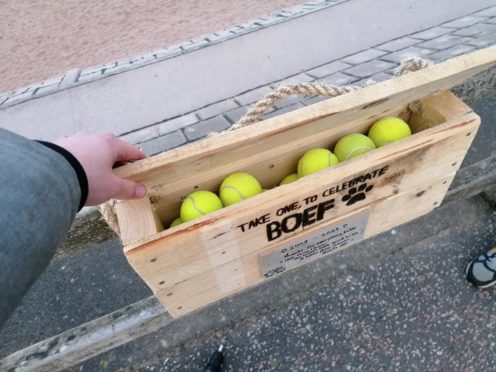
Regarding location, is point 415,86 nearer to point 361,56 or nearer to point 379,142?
point 379,142

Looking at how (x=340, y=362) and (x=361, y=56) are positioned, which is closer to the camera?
(x=340, y=362)

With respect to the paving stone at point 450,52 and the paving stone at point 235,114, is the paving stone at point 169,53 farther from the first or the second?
the paving stone at point 450,52

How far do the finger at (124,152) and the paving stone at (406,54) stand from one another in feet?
7.18

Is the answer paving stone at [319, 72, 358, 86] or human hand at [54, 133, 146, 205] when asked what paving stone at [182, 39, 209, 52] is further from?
human hand at [54, 133, 146, 205]

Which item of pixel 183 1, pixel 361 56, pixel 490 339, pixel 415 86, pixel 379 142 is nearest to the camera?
pixel 415 86

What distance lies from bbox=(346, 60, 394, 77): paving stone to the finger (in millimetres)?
1912

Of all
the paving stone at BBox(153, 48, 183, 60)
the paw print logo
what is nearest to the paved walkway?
the paving stone at BBox(153, 48, 183, 60)

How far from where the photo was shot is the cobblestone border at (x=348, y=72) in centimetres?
238

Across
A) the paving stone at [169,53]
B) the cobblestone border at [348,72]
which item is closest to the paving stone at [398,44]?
the cobblestone border at [348,72]

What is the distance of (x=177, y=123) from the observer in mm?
2662

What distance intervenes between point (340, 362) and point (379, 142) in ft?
4.76

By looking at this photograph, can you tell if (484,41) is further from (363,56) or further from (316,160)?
(316,160)

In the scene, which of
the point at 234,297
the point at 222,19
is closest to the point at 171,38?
the point at 222,19

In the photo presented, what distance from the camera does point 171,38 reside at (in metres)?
5.67
